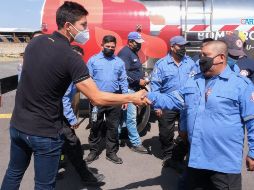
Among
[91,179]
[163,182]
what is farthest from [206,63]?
[91,179]

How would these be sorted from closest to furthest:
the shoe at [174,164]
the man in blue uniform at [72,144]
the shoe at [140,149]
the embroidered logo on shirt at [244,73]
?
the man in blue uniform at [72,144] → the embroidered logo on shirt at [244,73] → the shoe at [174,164] → the shoe at [140,149]

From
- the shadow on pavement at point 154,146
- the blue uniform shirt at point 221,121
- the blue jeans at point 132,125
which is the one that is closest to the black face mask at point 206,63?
the blue uniform shirt at point 221,121

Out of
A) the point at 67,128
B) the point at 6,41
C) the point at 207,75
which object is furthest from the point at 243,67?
the point at 6,41

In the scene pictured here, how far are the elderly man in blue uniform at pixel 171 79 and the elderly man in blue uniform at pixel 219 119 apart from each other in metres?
1.93

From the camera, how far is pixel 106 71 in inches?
209

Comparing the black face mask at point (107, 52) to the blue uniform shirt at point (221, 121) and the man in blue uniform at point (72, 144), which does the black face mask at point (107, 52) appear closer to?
the man in blue uniform at point (72, 144)

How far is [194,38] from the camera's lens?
6.80 m

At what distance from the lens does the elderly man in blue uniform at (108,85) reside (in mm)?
5309

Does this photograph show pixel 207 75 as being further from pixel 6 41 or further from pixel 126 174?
pixel 6 41

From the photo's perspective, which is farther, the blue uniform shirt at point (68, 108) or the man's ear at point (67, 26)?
the blue uniform shirt at point (68, 108)

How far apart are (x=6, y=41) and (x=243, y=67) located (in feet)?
95.1

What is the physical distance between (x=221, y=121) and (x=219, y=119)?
0.02 metres

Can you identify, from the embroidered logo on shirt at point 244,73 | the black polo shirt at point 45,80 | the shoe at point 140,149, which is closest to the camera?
the black polo shirt at point 45,80

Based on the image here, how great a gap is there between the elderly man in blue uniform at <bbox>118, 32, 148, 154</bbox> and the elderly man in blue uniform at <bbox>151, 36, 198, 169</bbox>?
2.07 feet
